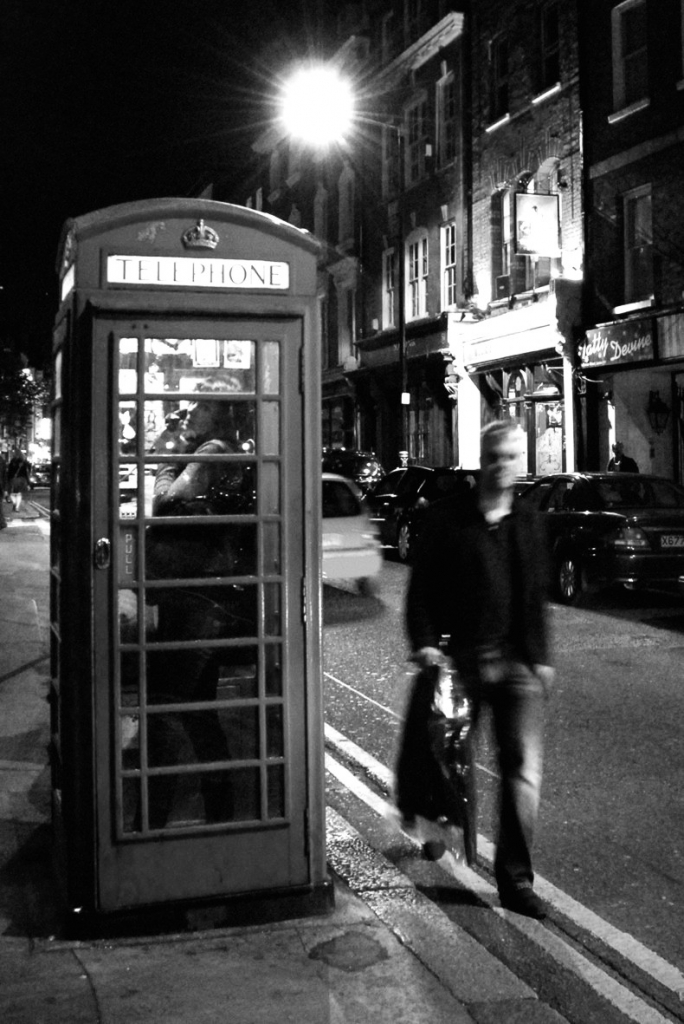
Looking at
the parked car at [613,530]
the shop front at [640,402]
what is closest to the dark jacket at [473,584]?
the parked car at [613,530]

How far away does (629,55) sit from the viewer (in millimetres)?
24062

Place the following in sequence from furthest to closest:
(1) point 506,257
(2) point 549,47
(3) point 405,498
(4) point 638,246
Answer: (1) point 506,257, (2) point 549,47, (4) point 638,246, (3) point 405,498

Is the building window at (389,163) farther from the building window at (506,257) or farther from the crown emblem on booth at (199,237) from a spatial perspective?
the crown emblem on booth at (199,237)

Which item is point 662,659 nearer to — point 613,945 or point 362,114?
point 613,945

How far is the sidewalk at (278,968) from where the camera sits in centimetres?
374

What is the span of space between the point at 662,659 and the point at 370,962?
23.2 ft

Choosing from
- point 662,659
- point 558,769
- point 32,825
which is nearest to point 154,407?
point 32,825

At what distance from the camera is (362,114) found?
36.9 metres

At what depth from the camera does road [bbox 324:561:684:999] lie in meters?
5.06

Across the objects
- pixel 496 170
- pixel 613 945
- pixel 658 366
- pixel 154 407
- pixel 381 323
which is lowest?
pixel 613 945

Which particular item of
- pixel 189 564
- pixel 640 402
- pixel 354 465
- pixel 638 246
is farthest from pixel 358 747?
pixel 354 465

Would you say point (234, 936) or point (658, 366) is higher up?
point (658, 366)

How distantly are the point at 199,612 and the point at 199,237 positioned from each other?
144 centimetres

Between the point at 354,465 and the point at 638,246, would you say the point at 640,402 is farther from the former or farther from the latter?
the point at 354,465
